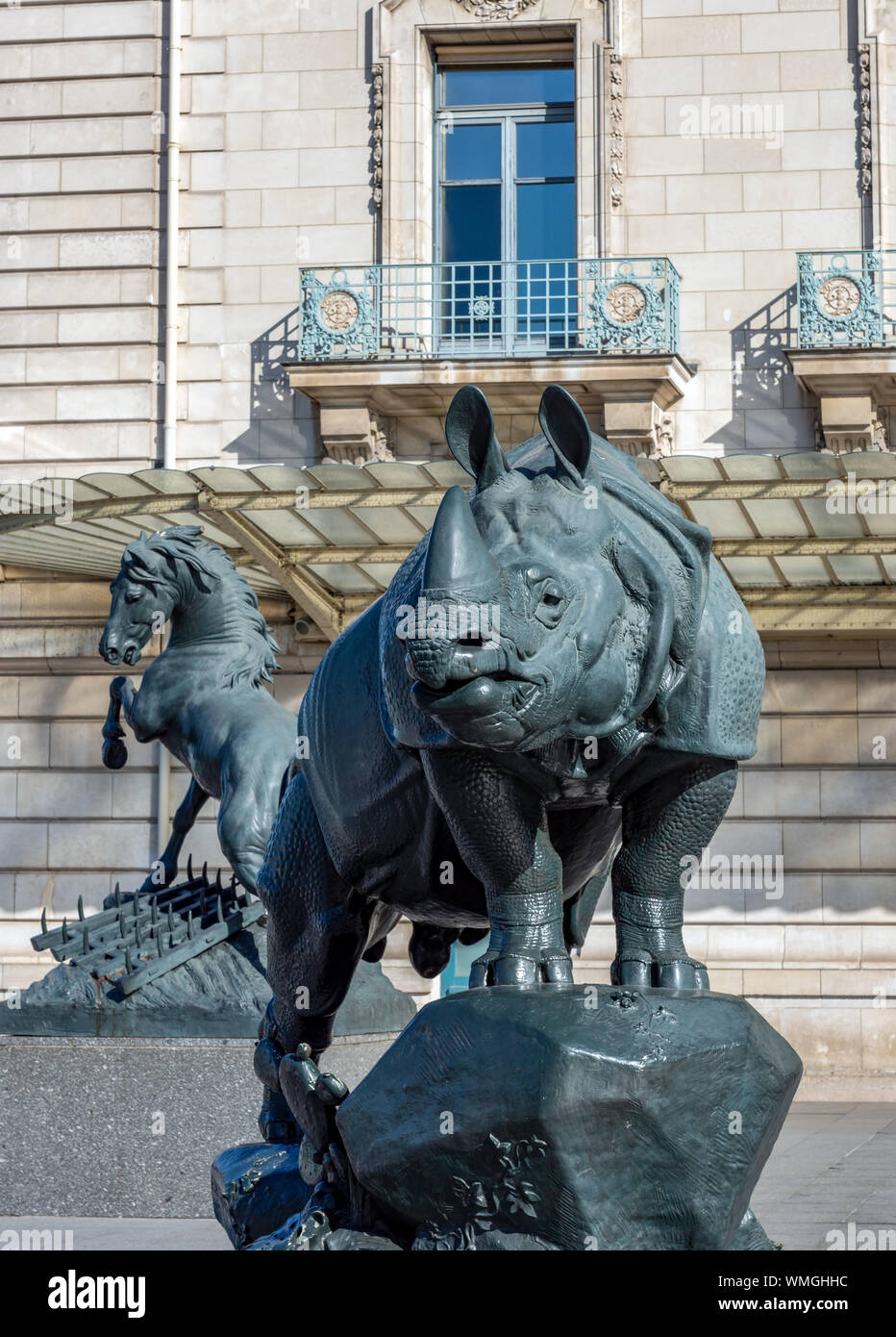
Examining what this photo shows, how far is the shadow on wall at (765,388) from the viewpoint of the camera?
15.6 metres

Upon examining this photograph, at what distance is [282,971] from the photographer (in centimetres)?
367

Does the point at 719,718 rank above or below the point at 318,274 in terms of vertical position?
below

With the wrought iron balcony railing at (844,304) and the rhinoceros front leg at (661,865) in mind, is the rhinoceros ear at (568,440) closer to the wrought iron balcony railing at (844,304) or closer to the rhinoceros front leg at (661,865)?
the rhinoceros front leg at (661,865)

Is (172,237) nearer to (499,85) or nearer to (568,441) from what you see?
(499,85)

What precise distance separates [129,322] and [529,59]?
436cm

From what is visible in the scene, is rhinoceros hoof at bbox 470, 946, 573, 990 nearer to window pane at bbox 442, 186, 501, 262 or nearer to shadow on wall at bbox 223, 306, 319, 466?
shadow on wall at bbox 223, 306, 319, 466

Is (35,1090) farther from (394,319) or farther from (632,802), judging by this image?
(394,319)

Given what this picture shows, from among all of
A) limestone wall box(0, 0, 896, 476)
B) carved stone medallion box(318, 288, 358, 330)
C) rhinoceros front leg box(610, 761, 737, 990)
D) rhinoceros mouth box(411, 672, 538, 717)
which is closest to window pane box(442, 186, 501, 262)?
limestone wall box(0, 0, 896, 476)

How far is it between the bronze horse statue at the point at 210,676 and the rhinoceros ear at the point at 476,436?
14.7 feet

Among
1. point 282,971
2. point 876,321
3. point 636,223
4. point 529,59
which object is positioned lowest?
point 282,971
